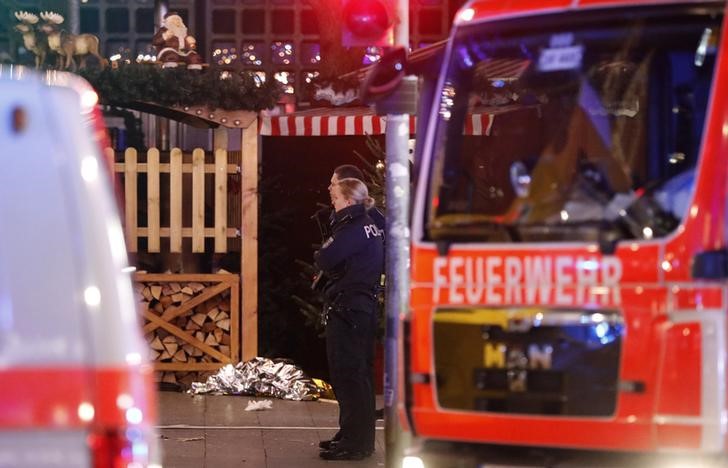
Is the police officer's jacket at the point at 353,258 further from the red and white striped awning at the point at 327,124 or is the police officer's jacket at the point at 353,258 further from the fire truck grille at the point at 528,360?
the red and white striped awning at the point at 327,124

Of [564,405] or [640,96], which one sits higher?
Answer: [640,96]

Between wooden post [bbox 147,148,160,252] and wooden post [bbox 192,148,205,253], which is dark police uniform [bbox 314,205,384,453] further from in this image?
wooden post [bbox 147,148,160,252]

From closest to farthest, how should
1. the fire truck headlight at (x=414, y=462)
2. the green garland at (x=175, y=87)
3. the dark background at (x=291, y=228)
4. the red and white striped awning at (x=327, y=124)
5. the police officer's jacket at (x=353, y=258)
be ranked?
the fire truck headlight at (x=414, y=462) < the police officer's jacket at (x=353, y=258) < the green garland at (x=175, y=87) < the red and white striped awning at (x=327, y=124) < the dark background at (x=291, y=228)

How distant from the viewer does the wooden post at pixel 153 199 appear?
1222 cm

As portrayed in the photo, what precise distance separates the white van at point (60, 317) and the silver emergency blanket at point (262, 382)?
8496mm

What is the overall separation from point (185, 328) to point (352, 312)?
3295 mm

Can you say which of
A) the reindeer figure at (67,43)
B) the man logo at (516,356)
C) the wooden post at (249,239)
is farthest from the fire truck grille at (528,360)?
the reindeer figure at (67,43)

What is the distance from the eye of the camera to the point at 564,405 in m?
6.20

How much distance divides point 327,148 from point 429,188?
7370 millimetres

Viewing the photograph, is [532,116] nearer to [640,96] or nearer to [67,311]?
[640,96]

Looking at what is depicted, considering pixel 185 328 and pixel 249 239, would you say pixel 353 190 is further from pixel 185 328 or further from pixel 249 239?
pixel 185 328

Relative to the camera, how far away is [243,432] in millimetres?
10492

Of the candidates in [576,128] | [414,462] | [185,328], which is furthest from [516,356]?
[185,328]

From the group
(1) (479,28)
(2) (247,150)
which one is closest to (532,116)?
(1) (479,28)
